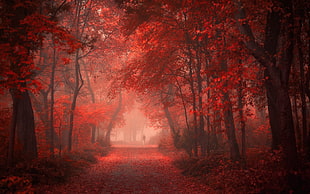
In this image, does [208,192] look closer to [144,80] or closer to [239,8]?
[239,8]

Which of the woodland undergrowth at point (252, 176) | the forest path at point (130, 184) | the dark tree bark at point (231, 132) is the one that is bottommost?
the forest path at point (130, 184)

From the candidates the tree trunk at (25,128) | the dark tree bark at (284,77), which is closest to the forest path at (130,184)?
the tree trunk at (25,128)

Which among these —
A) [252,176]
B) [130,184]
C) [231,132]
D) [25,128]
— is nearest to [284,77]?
[252,176]

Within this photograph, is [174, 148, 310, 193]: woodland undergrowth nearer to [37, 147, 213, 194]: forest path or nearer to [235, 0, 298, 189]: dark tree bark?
[235, 0, 298, 189]: dark tree bark

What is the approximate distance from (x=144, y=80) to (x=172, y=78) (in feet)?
6.11

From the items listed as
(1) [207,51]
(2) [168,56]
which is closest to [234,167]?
(1) [207,51]

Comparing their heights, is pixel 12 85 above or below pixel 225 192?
above

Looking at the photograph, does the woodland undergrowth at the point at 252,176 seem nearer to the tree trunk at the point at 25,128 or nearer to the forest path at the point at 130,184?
the forest path at the point at 130,184

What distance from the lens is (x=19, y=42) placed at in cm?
844

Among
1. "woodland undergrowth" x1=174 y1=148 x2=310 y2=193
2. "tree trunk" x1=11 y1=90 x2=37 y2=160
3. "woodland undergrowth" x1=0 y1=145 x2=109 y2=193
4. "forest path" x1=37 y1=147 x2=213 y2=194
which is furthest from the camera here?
"tree trunk" x1=11 y1=90 x2=37 y2=160

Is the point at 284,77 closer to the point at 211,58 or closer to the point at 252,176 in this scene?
the point at 252,176

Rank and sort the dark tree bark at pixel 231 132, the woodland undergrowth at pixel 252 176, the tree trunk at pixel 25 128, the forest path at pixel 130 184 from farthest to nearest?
the tree trunk at pixel 25 128, the dark tree bark at pixel 231 132, the forest path at pixel 130 184, the woodland undergrowth at pixel 252 176

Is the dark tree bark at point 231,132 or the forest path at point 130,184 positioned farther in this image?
the dark tree bark at point 231,132

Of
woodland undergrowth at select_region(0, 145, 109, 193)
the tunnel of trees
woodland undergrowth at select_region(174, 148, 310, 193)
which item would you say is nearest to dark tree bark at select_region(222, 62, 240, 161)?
the tunnel of trees
